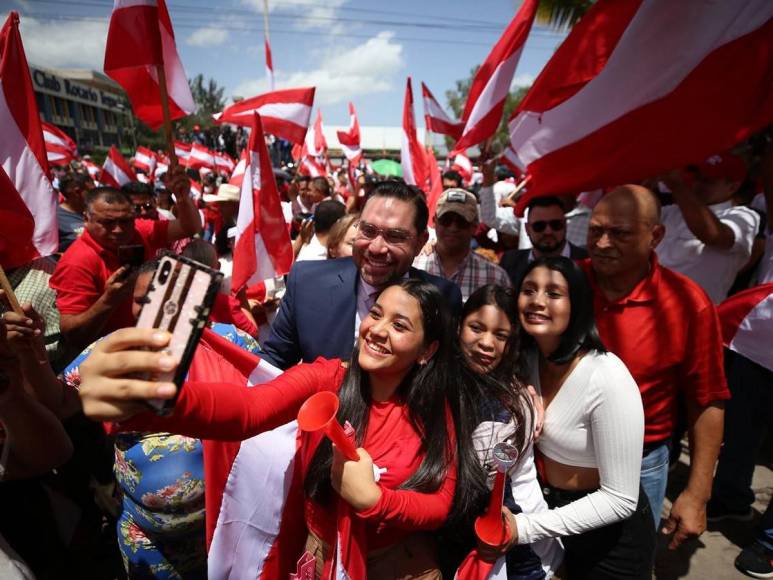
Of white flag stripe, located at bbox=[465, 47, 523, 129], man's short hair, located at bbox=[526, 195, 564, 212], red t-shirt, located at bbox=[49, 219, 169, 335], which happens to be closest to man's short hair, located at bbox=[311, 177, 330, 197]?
white flag stripe, located at bbox=[465, 47, 523, 129]

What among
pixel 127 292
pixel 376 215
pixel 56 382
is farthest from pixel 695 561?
pixel 127 292

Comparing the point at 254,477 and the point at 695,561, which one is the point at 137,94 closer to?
the point at 254,477

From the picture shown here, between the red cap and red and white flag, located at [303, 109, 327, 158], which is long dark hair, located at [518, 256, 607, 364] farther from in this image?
red and white flag, located at [303, 109, 327, 158]

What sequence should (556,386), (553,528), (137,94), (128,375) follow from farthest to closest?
(137,94) → (556,386) → (553,528) → (128,375)

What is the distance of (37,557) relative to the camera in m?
1.83

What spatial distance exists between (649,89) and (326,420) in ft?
7.20

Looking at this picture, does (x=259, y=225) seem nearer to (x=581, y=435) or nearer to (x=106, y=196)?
(x=106, y=196)

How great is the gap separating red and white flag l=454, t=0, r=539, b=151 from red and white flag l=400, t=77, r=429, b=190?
7.49 feet

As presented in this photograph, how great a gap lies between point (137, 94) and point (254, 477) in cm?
305

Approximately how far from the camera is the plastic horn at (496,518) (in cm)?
140

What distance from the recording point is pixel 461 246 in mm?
3240

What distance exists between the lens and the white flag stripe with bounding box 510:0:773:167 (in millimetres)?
1924

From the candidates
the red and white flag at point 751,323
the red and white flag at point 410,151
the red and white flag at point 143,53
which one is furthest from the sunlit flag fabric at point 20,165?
the red and white flag at point 410,151

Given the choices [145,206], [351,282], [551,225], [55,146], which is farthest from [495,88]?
[55,146]
